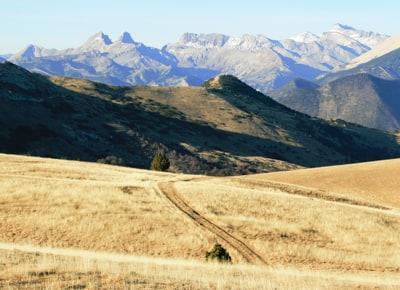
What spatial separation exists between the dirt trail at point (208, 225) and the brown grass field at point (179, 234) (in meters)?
0.09

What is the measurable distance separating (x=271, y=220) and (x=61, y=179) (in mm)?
19914

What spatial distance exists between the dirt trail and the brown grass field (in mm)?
95

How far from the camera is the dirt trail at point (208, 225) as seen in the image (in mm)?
36719

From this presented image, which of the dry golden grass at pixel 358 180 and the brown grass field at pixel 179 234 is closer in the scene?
the brown grass field at pixel 179 234

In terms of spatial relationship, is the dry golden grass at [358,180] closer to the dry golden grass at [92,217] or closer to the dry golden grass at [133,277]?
the dry golden grass at [92,217]

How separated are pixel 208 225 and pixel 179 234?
3547mm

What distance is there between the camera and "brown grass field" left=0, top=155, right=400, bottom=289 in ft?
78.2

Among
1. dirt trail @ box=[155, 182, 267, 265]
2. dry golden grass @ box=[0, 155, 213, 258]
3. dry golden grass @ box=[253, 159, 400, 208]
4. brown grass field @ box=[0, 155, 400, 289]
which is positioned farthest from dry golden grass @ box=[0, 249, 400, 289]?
dry golden grass @ box=[253, 159, 400, 208]

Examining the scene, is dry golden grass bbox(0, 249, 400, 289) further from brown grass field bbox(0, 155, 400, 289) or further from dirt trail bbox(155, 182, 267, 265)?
dirt trail bbox(155, 182, 267, 265)

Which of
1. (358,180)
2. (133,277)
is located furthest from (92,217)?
(358,180)

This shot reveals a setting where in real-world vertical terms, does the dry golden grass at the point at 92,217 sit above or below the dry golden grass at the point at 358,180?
above

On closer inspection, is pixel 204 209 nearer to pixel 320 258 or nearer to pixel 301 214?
pixel 301 214

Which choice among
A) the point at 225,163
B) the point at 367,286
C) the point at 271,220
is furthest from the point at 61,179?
the point at 225,163

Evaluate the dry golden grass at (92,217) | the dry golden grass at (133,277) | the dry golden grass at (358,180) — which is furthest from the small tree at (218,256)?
the dry golden grass at (358,180)
